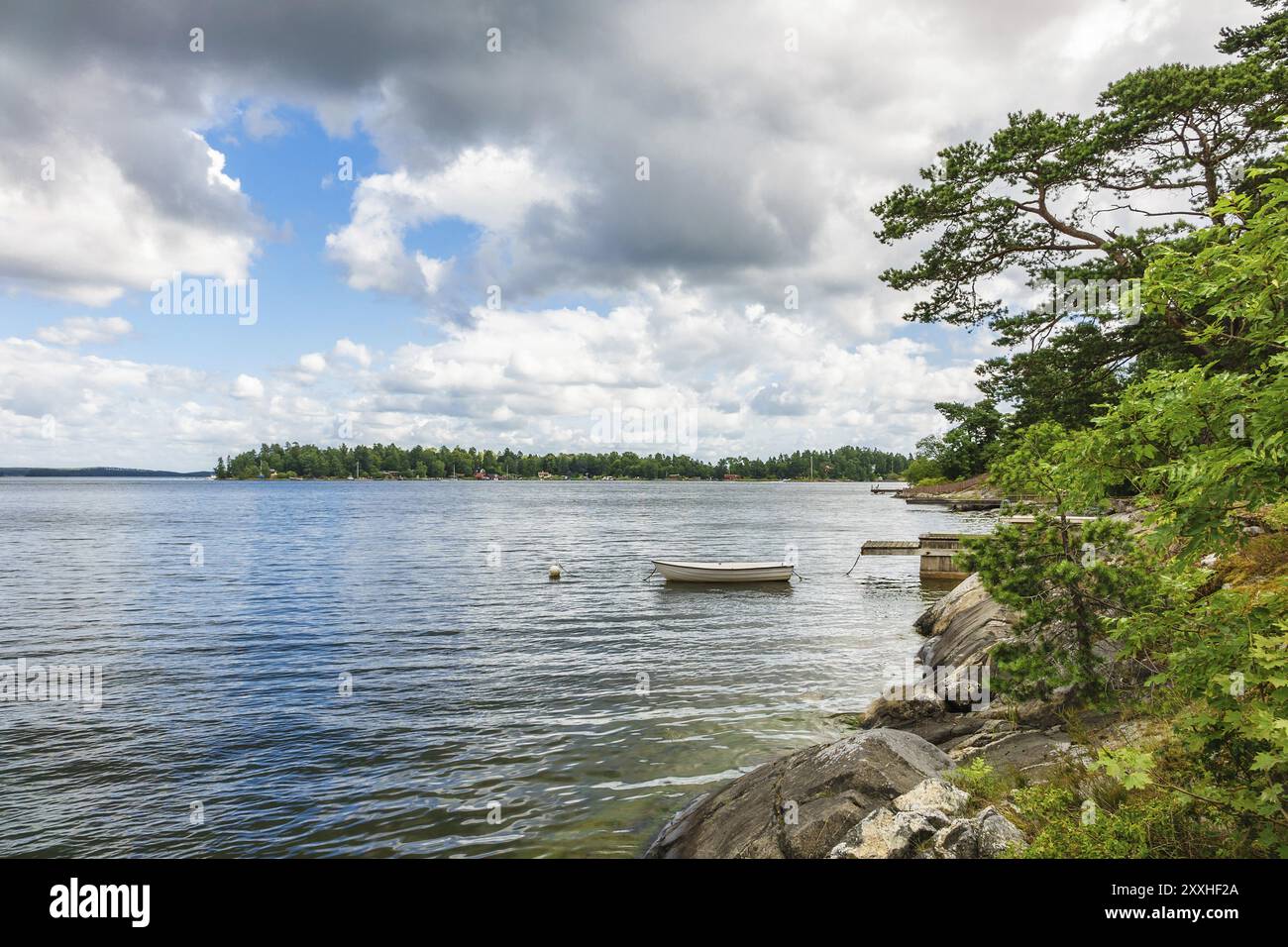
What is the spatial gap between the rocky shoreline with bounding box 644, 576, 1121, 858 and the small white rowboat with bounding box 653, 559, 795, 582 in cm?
2307

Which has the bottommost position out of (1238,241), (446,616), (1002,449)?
(446,616)

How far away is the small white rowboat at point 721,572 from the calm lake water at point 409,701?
915 millimetres

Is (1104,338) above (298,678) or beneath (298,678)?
above

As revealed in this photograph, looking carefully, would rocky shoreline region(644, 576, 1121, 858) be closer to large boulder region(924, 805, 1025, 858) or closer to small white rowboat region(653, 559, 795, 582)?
large boulder region(924, 805, 1025, 858)

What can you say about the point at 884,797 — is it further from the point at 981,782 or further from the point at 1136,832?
the point at 1136,832

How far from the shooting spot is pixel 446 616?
90.7 ft

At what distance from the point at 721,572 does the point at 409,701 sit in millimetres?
21301

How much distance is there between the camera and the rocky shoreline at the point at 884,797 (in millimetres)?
6477

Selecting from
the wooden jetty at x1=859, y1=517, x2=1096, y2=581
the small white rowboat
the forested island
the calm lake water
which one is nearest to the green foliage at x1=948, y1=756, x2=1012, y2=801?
the forested island

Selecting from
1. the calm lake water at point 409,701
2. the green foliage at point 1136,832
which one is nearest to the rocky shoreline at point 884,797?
the green foliage at point 1136,832
